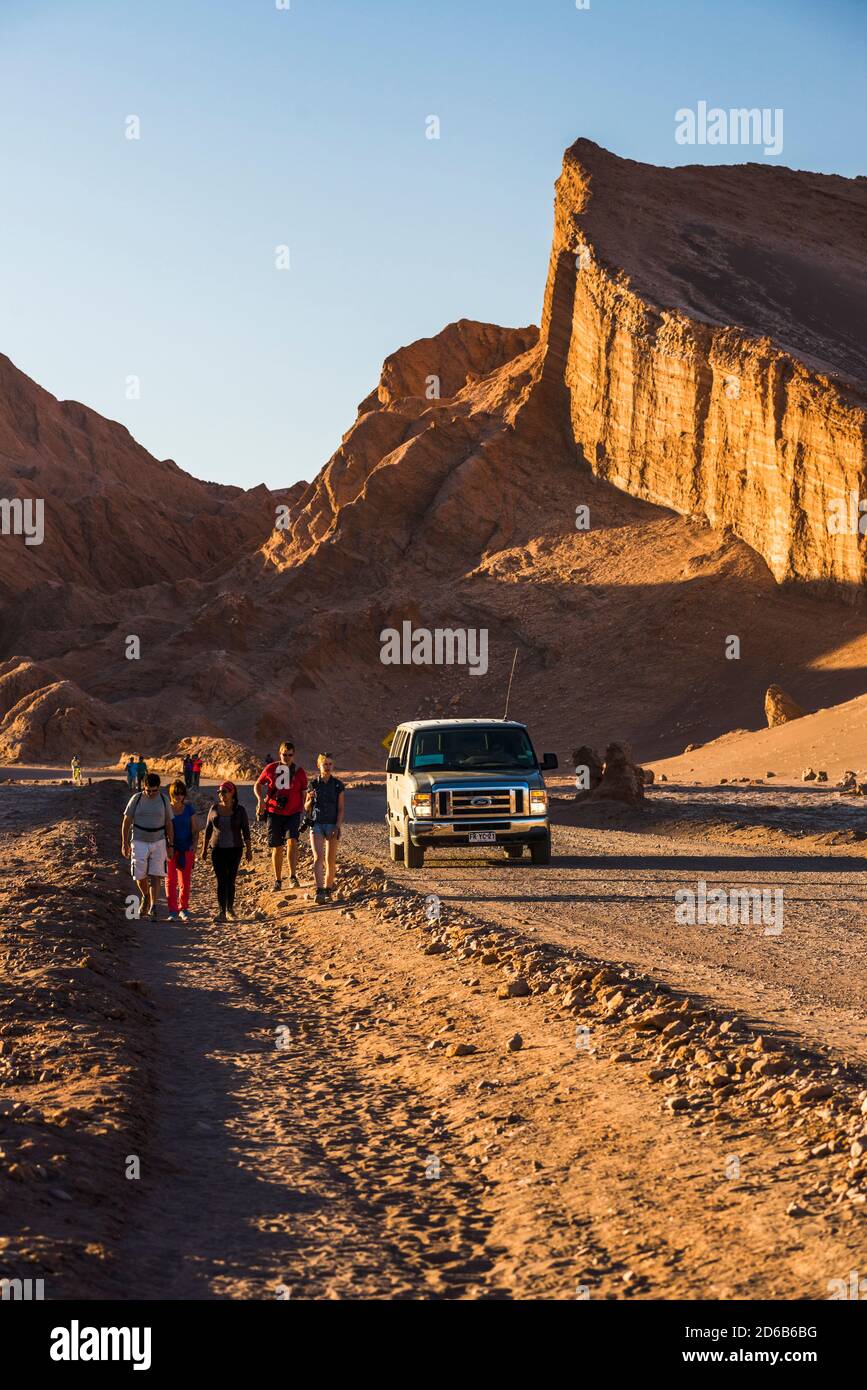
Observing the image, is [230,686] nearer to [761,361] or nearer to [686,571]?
[686,571]

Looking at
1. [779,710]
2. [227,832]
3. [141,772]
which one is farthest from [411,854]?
[779,710]

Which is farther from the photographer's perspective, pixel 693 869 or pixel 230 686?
pixel 230 686

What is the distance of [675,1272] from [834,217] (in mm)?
93860

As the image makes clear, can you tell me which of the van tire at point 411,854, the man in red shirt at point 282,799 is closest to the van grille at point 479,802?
the van tire at point 411,854

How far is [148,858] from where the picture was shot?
655 inches

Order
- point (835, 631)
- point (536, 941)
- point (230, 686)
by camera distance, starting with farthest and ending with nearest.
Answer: point (230, 686)
point (835, 631)
point (536, 941)

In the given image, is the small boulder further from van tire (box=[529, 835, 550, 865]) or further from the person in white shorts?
the person in white shorts

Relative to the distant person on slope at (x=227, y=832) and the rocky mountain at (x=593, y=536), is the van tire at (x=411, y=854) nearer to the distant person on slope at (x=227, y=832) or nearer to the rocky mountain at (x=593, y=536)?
the distant person on slope at (x=227, y=832)

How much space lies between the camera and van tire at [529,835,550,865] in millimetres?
21547

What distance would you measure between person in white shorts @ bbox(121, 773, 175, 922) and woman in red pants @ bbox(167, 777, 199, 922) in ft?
0.33

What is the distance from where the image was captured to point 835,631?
199 feet

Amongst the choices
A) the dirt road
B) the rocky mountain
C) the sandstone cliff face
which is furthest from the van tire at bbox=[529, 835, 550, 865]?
the sandstone cliff face

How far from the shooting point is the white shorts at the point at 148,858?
16.5 meters

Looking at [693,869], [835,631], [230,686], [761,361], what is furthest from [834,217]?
[693,869]
